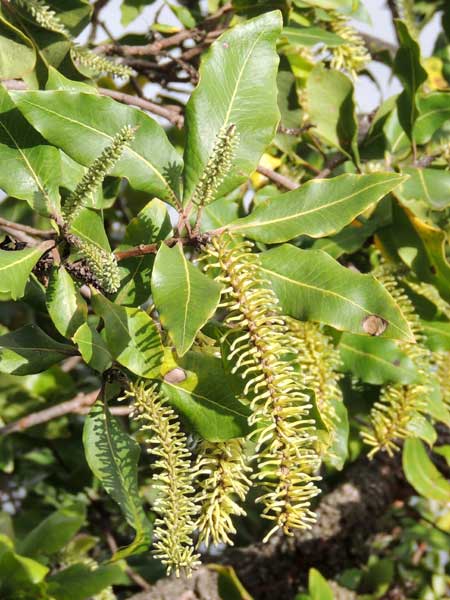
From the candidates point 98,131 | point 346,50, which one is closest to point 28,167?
A: point 98,131

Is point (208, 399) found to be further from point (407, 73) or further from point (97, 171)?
point (407, 73)

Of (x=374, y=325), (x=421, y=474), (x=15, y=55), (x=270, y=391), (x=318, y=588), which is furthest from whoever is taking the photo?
(x=421, y=474)

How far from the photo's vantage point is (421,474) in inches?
66.6

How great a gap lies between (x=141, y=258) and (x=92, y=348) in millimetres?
115

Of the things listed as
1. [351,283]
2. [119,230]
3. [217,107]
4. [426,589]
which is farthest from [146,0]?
[426,589]

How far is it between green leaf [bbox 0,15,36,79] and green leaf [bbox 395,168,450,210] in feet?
1.71

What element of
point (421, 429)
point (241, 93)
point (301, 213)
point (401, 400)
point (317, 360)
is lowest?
point (421, 429)

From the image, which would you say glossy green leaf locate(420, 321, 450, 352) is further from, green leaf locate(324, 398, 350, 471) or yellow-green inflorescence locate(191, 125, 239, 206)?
yellow-green inflorescence locate(191, 125, 239, 206)

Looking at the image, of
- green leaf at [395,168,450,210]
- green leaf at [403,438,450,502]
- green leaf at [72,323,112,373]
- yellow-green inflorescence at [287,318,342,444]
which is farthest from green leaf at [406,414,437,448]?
green leaf at [72,323,112,373]

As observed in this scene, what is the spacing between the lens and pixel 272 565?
1.79 m

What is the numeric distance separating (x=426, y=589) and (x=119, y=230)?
1.18 m

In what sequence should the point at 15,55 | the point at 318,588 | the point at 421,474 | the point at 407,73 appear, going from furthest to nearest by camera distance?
the point at 421,474
the point at 318,588
the point at 407,73
the point at 15,55

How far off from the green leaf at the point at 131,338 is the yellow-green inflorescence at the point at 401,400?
15.1 inches

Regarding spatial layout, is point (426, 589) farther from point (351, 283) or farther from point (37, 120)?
point (37, 120)
